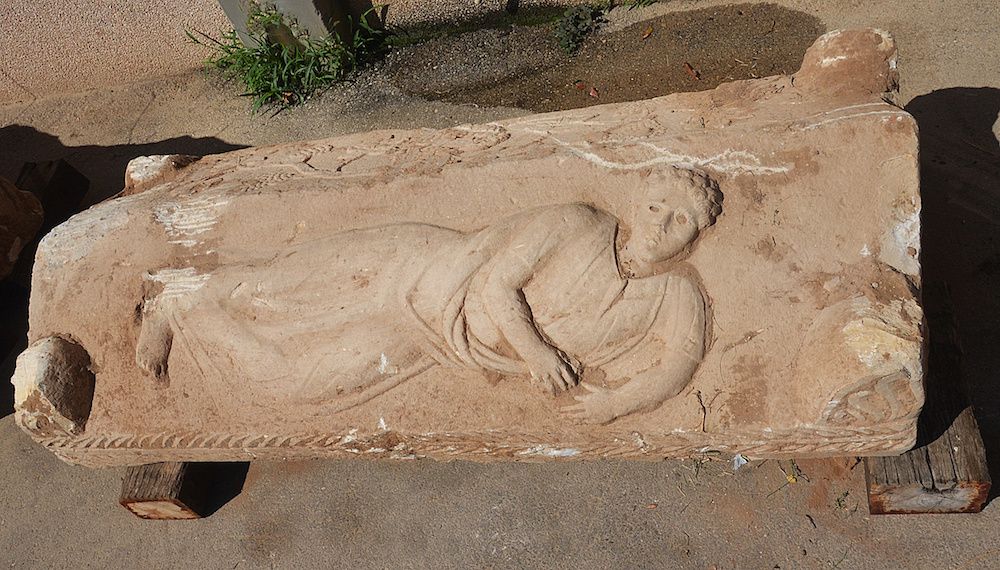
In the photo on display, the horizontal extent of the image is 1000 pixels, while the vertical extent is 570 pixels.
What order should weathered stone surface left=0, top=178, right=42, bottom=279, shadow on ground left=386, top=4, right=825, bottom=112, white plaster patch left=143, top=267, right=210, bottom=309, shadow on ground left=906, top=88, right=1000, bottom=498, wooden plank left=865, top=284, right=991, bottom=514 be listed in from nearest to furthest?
1. wooden plank left=865, top=284, right=991, bottom=514
2. white plaster patch left=143, top=267, right=210, bottom=309
3. shadow on ground left=906, top=88, right=1000, bottom=498
4. weathered stone surface left=0, top=178, right=42, bottom=279
5. shadow on ground left=386, top=4, right=825, bottom=112

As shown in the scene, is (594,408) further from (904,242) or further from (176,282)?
(176,282)

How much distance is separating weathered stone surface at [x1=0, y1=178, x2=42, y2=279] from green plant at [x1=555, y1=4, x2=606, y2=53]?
11.5 feet

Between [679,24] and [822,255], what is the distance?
2.70 m

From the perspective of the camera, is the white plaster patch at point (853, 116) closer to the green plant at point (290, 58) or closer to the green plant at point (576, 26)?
the green plant at point (576, 26)

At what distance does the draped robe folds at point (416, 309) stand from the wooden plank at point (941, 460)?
1054 mm

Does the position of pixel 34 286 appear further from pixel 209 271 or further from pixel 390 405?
pixel 390 405

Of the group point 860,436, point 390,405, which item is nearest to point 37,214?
point 390,405

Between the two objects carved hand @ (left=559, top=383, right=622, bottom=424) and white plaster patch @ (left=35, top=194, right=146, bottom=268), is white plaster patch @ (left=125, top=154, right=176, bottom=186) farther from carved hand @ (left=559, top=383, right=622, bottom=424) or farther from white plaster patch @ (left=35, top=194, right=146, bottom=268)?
carved hand @ (left=559, top=383, right=622, bottom=424)

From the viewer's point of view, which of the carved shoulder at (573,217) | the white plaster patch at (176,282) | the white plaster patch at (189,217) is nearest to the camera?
the carved shoulder at (573,217)

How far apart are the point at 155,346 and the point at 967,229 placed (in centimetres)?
385

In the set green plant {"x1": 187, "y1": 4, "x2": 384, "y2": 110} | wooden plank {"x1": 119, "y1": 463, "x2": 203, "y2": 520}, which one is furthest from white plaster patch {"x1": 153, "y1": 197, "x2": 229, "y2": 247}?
green plant {"x1": 187, "y1": 4, "x2": 384, "y2": 110}

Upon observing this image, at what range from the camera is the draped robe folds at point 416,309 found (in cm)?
257

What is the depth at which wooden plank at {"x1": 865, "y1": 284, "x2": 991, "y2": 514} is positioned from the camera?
109 inches

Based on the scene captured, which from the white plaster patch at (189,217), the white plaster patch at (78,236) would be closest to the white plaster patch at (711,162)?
the white plaster patch at (189,217)
